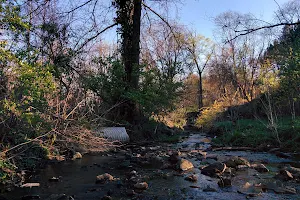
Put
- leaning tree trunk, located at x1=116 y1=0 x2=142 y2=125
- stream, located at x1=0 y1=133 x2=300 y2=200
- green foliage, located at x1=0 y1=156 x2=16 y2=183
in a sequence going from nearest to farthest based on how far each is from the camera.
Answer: stream, located at x1=0 y1=133 x2=300 y2=200, green foliage, located at x1=0 y1=156 x2=16 y2=183, leaning tree trunk, located at x1=116 y1=0 x2=142 y2=125

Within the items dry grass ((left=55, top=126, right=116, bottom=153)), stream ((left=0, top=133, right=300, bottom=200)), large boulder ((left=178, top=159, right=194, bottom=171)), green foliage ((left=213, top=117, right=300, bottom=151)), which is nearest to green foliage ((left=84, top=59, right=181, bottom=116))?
green foliage ((left=213, top=117, right=300, bottom=151))

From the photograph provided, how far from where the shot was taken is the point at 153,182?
6.10 meters

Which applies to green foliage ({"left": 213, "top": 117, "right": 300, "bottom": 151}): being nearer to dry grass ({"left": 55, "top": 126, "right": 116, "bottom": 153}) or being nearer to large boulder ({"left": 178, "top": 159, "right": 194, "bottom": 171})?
large boulder ({"left": 178, "top": 159, "right": 194, "bottom": 171})

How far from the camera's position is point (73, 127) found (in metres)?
8.46

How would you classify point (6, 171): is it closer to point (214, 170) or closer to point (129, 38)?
point (214, 170)

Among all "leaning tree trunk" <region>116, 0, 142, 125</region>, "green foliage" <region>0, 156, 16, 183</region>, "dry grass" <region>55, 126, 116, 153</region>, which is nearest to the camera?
"green foliage" <region>0, 156, 16, 183</region>

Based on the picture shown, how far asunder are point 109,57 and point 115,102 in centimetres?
214

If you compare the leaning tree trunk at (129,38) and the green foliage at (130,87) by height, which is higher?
the leaning tree trunk at (129,38)

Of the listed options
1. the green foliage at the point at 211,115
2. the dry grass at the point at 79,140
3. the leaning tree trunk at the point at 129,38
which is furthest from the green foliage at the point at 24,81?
the green foliage at the point at 211,115

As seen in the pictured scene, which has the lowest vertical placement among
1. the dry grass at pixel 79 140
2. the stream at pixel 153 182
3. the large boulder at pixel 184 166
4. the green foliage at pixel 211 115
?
the stream at pixel 153 182

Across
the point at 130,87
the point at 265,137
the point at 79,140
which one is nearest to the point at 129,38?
the point at 130,87

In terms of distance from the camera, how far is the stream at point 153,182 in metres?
5.14

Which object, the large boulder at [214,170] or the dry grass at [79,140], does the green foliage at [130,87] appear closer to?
the dry grass at [79,140]

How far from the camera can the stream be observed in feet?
16.9
